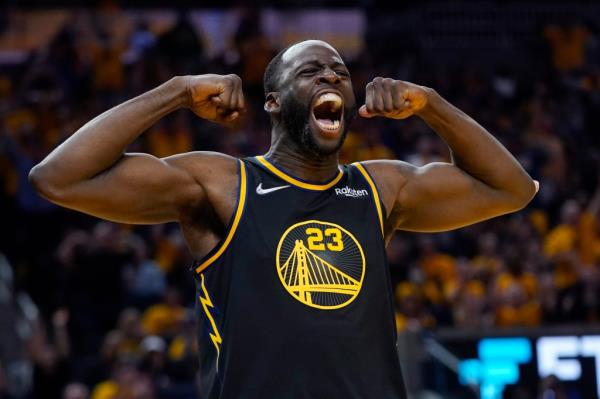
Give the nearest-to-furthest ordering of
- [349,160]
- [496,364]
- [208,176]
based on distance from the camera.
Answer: [208,176] → [496,364] → [349,160]

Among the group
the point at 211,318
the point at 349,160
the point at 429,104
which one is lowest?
the point at 349,160

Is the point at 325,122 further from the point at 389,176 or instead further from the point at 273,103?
the point at 389,176

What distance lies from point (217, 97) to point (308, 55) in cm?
36

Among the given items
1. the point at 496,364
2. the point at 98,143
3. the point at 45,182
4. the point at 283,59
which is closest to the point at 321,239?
the point at 283,59

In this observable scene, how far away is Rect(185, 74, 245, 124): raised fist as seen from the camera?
385 centimetres

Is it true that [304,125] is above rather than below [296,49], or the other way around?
below

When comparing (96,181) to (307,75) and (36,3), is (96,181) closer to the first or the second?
(307,75)

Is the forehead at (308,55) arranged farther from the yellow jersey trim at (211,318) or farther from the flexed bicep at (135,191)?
the yellow jersey trim at (211,318)

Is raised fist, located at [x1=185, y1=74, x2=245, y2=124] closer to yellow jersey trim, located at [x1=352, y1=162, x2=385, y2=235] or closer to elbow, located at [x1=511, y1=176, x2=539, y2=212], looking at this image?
yellow jersey trim, located at [x1=352, y1=162, x2=385, y2=235]

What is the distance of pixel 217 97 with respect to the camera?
12.6 feet

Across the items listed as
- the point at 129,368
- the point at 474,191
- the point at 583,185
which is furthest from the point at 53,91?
the point at 474,191

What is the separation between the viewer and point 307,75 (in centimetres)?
393

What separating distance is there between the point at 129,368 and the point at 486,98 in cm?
858

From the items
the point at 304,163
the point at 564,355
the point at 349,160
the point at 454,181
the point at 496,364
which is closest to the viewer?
the point at 304,163
